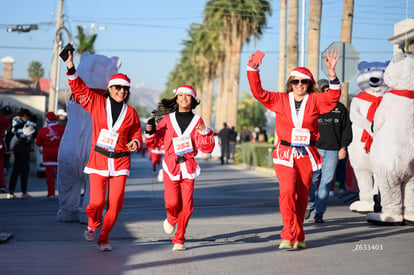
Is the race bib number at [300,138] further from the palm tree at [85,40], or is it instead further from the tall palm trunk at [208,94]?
the tall palm trunk at [208,94]

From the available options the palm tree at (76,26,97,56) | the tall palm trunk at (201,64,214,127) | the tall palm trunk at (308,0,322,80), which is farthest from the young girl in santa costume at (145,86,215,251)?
the tall palm trunk at (201,64,214,127)

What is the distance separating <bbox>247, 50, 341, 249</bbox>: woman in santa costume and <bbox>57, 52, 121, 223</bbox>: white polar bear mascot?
2.95 metres

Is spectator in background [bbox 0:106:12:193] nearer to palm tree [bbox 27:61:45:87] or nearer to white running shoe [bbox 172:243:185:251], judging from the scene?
white running shoe [bbox 172:243:185:251]

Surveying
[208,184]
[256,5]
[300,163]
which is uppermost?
[256,5]

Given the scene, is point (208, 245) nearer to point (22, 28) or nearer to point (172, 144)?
point (172, 144)

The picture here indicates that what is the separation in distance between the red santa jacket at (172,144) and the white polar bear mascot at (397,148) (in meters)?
3.14

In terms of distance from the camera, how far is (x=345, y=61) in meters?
17.6

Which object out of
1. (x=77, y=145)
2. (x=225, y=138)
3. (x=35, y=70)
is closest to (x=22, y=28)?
(x=225, y=138)

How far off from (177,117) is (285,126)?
1.19 metres

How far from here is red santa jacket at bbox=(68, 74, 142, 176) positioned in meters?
7.86

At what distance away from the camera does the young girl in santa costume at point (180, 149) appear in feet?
26.3

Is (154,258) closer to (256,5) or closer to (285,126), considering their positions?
(285,126)

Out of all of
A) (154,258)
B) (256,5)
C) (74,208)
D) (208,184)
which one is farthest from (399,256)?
(256,5)

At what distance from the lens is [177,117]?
27.0 ft
